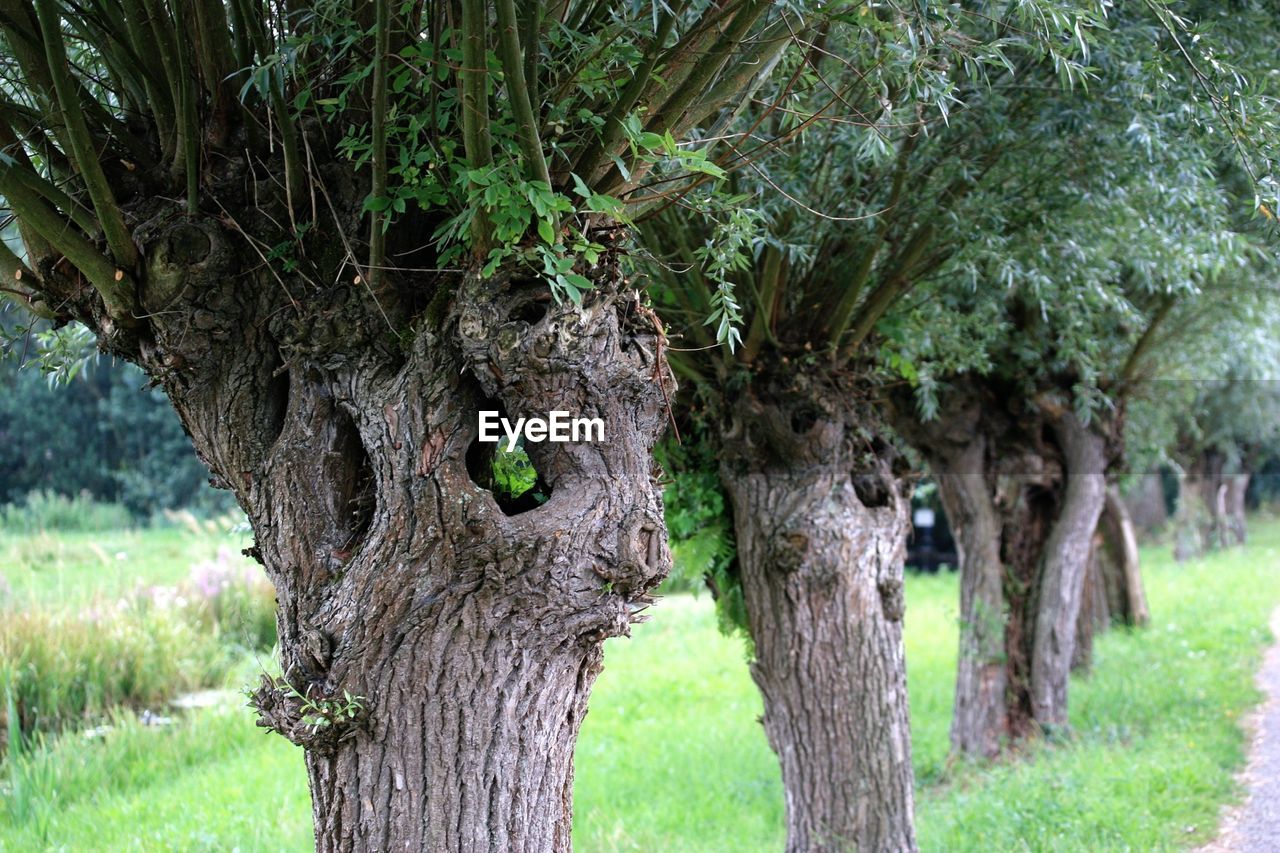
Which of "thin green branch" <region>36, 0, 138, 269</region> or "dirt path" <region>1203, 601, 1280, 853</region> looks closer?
"thin green branch" <region>36, 0, 138, 269</region>

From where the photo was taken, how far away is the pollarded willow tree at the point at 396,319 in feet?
10.4

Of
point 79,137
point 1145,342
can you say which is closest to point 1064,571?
point 1145,342

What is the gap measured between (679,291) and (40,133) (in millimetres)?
2594

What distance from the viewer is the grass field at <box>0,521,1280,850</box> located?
6738 mm

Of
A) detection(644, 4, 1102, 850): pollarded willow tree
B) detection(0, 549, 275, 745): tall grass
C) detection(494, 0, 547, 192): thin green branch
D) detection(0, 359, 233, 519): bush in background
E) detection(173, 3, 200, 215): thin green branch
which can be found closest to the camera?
detection(494, 0, 547, 192): thin green branch

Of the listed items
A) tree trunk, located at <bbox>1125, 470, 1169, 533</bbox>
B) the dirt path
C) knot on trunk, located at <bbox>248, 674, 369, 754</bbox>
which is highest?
knot on trunk, located at <bbox>248, 674, 369, 754</bbox>

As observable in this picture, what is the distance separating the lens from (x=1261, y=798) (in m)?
7.27

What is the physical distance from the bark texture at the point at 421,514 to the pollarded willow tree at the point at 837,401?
188 centimetres

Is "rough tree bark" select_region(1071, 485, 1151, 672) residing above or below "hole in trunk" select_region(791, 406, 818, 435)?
below

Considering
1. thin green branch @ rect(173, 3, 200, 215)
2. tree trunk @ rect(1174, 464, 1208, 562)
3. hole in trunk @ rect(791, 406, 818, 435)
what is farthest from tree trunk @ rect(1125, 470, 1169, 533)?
thin green branch @ rect(173, 3, 200, 215)

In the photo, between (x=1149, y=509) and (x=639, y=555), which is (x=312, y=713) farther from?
(x=1149, y=509)

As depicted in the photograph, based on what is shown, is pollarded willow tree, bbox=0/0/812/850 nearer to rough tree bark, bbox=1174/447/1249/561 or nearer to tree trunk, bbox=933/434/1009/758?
tree trunk, bbox=933/434/1009/758

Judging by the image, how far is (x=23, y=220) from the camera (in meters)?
3.28

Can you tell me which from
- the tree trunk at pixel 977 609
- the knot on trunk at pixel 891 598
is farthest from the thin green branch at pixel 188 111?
the tree trunk at pixel 977 609
